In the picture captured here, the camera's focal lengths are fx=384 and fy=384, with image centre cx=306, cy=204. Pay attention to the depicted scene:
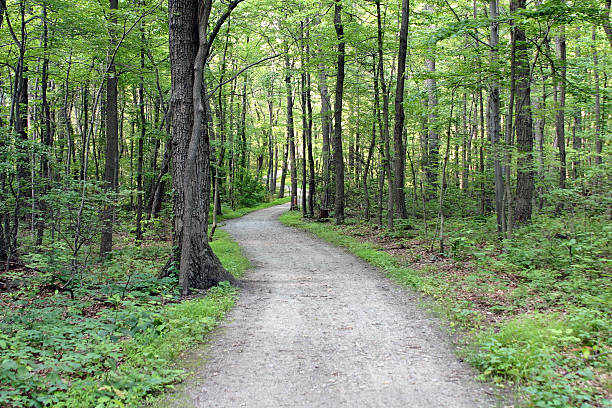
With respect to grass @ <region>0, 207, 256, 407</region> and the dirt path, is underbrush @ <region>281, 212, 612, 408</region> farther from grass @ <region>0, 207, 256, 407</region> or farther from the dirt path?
grass @ <region>0, 207, 256, 407</region>

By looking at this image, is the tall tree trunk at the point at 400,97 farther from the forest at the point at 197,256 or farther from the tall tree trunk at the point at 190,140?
the tall tree trunk at the point at 190,140

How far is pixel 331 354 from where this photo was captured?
185 inches

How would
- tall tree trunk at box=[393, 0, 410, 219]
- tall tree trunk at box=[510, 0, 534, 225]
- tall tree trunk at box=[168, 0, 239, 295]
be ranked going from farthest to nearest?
1. tall tree trunk at box=[393, 0, 410, 219]
2. tall tree trunk at box=[510, 0, 534, 225]
3. tall tree trunk at box=[168, 0, 239, 295]

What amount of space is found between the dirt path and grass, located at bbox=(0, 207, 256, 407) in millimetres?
421

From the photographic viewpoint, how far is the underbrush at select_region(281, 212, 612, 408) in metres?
3.76

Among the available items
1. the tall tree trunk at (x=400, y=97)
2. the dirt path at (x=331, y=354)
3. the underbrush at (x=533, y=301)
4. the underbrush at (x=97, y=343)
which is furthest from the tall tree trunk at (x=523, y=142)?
the underbrush at (x=97, y=343)

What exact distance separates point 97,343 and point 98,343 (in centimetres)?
4

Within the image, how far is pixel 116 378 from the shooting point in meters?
3.77

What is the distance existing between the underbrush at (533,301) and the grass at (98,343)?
355cm

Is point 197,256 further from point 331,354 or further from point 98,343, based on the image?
point 331,354

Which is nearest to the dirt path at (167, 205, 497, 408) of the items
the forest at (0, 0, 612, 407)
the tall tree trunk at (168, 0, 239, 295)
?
the forest at (0, 0, 612, 407)

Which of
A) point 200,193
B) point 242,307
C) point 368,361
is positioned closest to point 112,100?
point 200,193

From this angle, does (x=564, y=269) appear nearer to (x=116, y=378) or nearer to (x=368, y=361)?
(x=368, y=361)

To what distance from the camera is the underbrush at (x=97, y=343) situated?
345 cm
